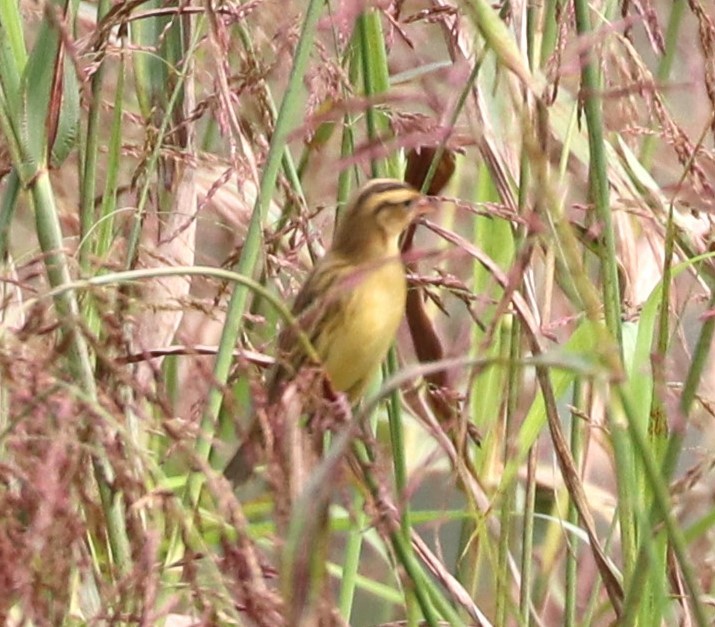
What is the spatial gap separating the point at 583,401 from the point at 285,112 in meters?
0.34

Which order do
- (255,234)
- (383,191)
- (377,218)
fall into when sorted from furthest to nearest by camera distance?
(377,218), (383,191), (255,234)

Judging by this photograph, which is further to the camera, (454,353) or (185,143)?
(185,143)

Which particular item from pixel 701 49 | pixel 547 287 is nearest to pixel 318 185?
pixel 547 287

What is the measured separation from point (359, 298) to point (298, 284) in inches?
5.0

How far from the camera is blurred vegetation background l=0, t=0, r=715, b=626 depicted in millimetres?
514

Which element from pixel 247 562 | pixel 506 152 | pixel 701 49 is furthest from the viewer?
pixel 506 152

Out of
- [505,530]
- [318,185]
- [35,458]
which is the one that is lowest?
[505,530]

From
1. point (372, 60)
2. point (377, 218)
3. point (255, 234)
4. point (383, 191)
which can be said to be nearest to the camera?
point (255, 234)

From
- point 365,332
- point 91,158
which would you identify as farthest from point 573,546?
point 91,158

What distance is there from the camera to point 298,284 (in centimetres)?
103

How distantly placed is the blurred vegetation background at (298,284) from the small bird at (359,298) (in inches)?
1.1

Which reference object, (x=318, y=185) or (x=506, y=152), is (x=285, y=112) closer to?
(x=506, y=152)

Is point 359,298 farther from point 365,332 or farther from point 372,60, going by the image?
point 372,60

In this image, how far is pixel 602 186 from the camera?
2.38ft
